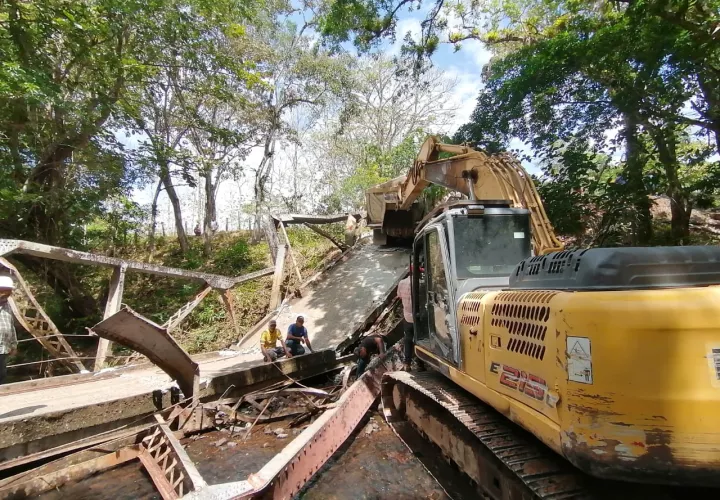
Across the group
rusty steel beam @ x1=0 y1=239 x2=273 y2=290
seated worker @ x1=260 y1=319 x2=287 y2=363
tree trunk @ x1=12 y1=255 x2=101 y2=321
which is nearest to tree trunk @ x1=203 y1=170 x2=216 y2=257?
tree trunk @ x1=12 y1=255 x2=101 y2=321

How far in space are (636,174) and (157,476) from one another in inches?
405

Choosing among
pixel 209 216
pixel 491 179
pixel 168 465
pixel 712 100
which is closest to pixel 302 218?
pixel 491 179

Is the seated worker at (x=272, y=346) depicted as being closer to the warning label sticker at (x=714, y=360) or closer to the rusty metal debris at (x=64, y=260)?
the rusty metal debris at (x=64, y=260)

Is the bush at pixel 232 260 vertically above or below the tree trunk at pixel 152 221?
below

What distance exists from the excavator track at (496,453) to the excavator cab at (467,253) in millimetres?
398

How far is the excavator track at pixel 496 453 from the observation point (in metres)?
2.36

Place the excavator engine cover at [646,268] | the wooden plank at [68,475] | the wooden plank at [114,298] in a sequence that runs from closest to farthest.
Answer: the excavator engine cover at [646,268] < the wooden plank at [68,475] < the wooden plank at [114,298]

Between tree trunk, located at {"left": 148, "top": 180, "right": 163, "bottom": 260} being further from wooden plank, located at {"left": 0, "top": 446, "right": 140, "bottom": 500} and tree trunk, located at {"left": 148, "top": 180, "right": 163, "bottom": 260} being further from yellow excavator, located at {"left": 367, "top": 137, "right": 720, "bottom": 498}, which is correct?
yellow excavator, located at {"left": 367, "top": 137, "right": 720, "bottom": 498}

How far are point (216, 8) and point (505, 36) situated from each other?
8625 millimetres

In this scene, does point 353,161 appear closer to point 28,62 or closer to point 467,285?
point 28,62

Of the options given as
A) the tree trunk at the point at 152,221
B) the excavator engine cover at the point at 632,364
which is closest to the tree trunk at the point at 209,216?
the tree trunk at the point at 152,221

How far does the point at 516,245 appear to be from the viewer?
4.20 meters

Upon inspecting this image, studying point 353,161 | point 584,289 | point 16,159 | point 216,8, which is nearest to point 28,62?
point 16,159

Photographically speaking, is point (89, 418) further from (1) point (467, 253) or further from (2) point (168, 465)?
(1) point (467, 253)
